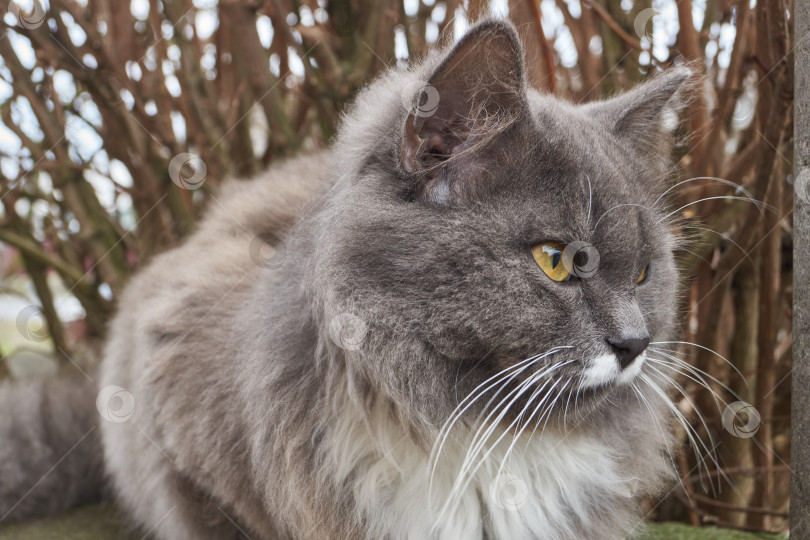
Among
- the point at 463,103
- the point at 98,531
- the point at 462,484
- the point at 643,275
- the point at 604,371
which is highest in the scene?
the point at 463,103

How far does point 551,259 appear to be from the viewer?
56.6 inches

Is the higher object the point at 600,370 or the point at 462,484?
the point at 600,370

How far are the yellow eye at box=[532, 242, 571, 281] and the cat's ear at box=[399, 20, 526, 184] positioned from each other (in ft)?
0.80

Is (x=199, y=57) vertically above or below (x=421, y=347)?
above

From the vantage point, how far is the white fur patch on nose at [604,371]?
4.63 feet

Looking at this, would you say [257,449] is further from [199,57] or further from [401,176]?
[199,57]

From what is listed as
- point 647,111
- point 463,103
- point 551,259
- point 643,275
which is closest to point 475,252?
point 551,259

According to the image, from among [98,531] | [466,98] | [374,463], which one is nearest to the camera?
[466,98]

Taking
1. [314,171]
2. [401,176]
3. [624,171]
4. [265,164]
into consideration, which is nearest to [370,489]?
[401,176]

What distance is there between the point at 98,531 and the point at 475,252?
1.68m

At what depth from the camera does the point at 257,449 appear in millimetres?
1661

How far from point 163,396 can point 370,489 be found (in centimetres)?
65

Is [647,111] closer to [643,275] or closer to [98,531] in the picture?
[643,275]

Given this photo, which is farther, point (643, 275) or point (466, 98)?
point (643, 275)
